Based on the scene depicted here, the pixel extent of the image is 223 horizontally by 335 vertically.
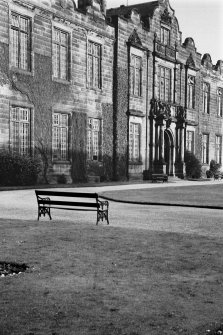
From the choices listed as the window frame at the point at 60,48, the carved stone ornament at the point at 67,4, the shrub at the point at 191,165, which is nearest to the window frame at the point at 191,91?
the shrub at the point at 191,165

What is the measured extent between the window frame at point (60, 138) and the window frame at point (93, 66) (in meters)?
3.13

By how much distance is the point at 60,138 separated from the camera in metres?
28.1

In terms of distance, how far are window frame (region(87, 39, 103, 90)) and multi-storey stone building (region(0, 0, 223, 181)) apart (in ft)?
0.20

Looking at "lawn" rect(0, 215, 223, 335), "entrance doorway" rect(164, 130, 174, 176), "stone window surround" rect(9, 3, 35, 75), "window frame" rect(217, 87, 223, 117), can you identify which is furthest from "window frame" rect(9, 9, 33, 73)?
"window frame" rect(217, 87, 223, 117)

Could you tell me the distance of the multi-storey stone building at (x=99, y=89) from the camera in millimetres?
25375

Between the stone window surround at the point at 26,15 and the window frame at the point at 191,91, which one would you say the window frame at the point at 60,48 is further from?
the window frame at the point at 191,91

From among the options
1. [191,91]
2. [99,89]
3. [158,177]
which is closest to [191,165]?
[191,91]

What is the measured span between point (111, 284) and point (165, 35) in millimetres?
34473

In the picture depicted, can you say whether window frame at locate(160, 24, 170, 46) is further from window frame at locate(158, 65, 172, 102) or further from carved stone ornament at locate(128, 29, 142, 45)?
carved stone ornament at locate(128, 29, 142, 45)

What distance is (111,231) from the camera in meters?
10.5

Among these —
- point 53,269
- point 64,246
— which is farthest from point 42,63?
point 53,269

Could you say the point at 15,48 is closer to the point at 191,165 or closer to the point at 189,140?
the point at 191,165

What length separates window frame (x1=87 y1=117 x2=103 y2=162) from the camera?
3033cm

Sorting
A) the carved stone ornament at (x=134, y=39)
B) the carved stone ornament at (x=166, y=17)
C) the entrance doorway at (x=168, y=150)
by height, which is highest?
the carved stone ornament at (x=166, y=17)
